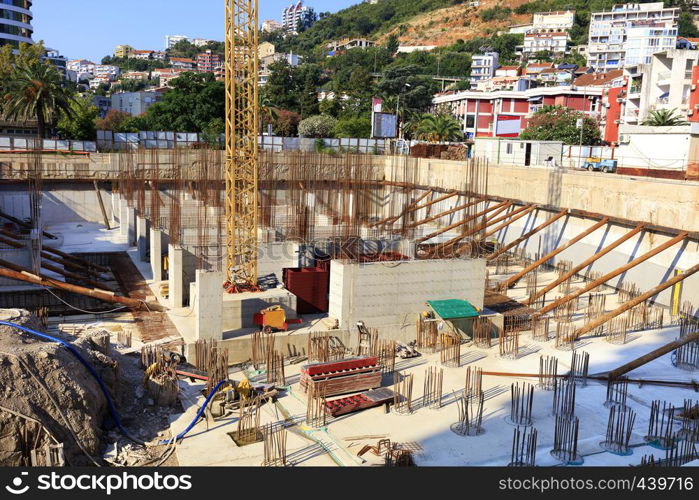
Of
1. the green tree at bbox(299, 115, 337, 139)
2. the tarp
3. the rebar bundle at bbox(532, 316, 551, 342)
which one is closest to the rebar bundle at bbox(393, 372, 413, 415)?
the tarp

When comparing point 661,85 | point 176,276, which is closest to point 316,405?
point 176,276

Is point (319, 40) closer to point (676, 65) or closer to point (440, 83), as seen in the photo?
point (440, 83)

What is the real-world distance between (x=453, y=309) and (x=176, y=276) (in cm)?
723

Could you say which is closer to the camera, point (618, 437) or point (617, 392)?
point (618, 437)

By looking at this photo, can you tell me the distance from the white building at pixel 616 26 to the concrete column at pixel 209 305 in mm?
91947

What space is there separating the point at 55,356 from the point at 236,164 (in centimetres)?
895

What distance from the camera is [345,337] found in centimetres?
1515

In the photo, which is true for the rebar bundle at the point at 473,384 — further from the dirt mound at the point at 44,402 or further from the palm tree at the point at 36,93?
the palm tree at the point at 36,93

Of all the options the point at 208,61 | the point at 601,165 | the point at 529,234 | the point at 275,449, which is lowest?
the point at 275,449

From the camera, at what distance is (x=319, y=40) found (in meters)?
154

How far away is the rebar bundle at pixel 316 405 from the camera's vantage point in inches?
438

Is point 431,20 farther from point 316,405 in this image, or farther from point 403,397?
point 316,405

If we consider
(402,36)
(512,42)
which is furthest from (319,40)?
(512,42)

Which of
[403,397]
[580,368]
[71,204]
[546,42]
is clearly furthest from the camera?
[546,42]
